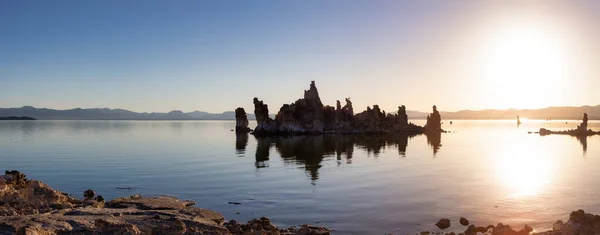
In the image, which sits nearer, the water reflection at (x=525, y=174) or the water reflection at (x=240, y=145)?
the water reflection at (x=525, y=174)

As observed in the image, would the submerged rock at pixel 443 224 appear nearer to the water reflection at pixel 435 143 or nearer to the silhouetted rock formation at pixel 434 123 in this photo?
the water reflection at pixel 435 143

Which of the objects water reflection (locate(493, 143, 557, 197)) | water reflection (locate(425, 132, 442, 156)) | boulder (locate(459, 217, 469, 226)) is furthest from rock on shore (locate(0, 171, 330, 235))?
water reflection (locate(425, 132, 442, 156))

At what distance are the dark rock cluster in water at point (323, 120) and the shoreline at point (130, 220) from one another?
123154 mm

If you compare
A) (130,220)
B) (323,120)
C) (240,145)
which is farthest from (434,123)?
(130,220)

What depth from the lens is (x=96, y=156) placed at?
6338 cm

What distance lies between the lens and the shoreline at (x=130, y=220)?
18422 mm

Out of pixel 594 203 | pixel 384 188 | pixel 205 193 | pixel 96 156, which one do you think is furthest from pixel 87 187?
pixel 594 203

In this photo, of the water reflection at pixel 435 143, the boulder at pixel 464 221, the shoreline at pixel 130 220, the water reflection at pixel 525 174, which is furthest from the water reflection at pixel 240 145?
the boulder at pixel 464 221

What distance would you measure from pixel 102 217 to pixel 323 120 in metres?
140

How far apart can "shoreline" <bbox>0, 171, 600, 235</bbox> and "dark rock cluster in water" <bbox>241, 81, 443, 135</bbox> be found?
123154mm

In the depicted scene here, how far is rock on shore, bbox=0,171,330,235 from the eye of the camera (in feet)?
60.1

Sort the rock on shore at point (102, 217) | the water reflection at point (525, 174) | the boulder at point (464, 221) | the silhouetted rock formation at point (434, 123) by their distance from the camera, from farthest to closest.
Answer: the silhouetted rock formation at point (434, 123), the water reflection at point (525, 174), the boulder at point (464, 221), the rock on shore at point (102, 217)

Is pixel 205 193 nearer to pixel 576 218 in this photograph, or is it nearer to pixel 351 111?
pixel 576 218

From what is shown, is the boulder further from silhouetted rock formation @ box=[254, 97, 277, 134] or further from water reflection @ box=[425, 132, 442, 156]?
silhouetted rock formation @ box=[254, 97, 277, 134]
